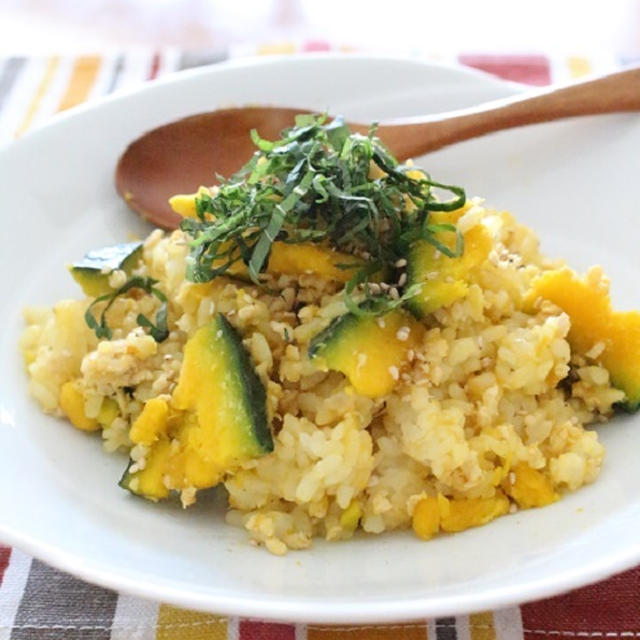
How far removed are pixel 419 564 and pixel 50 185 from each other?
1543 millimetres

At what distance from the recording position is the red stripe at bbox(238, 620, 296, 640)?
1.71m

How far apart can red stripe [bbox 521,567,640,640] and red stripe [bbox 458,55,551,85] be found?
7.70 feet

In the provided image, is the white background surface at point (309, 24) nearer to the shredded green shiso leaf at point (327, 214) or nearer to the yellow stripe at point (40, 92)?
the yellow stripe at point (40, 92)

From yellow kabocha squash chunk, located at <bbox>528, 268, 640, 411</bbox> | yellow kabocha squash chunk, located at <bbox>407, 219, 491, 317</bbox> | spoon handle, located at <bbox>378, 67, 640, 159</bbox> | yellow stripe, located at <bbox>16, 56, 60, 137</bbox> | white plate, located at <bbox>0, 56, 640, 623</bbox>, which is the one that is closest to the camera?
white plate, located at <bbox>0, 56, 640, 623</bbox>

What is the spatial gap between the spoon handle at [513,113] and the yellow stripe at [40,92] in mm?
1586

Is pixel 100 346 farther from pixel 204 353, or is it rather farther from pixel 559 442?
pixel 559 442

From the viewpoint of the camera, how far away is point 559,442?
69.9 inches

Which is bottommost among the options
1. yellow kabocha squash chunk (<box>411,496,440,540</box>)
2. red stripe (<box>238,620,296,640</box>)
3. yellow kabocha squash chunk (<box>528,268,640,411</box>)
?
red stripe (<box>238,620,296,640</box>)

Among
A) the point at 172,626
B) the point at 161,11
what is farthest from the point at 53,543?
the point at 161,11

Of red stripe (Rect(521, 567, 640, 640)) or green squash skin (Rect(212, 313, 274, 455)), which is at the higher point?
green squash skin (Rect(212, 313, 274, 455))

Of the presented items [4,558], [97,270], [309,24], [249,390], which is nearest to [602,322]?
[249,390]

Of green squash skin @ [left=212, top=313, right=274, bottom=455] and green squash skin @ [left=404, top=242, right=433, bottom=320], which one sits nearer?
green squash skin @ [left=212, top=313, right=274, bottom=455]

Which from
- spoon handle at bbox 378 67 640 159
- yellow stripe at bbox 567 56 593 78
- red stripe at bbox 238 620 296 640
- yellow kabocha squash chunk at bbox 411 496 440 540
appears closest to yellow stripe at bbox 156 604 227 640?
red stripe at bbox 238 620 296 640

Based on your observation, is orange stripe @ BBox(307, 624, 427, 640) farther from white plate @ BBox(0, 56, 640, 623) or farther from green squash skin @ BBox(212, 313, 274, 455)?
green squash skin @ BBox(212, 313, 274, 455)
